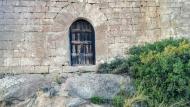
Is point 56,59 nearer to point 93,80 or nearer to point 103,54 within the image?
point 103,54

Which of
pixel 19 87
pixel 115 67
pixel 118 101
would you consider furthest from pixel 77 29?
pixel 118 101

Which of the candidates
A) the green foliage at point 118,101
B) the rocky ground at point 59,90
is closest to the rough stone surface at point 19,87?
the rocky ground at point 59,90

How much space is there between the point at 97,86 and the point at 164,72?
4.99 feet

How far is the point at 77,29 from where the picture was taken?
12211 millimetres

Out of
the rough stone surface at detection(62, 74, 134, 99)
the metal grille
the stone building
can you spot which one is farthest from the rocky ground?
the metal grille

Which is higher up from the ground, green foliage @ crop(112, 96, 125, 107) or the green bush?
the green bush

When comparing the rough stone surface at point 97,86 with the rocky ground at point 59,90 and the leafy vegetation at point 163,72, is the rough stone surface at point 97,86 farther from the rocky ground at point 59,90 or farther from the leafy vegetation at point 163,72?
the leafy vegetation at point 163,72

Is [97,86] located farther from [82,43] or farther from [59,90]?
[82,43]

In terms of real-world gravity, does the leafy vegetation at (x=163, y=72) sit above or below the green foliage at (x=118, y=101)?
above

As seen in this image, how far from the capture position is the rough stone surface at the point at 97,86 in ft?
30.7

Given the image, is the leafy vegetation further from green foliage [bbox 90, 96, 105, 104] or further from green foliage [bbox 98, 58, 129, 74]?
green foliage [bbox 90, 96, 105, 104]

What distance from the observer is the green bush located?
30.5 feet

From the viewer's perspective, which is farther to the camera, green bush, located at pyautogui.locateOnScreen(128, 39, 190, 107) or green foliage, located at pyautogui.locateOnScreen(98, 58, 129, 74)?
green foliage, located at pyautogui.locateOnScreen(98, 58, 129, 74)

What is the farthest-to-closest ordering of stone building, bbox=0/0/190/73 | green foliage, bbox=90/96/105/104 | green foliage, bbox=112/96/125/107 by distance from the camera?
1. stone building, bbox=0/0/190/73
2. green foliage, bbox=90/96/105/104
3. green foliage, bbox=112/96/125/107
